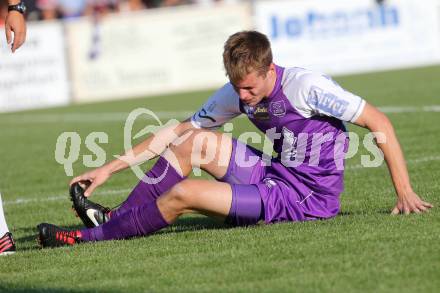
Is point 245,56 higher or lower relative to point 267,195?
higher

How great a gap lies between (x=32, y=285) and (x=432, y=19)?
63.6ft

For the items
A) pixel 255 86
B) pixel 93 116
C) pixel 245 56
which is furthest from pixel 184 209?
pixel 93 116

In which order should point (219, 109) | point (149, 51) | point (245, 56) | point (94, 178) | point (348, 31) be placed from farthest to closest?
A: point (348, 31) < point (149, 51) < point (219, 109) < point (94, 178) < point (245, 56)

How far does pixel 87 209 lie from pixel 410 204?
1945 millimetres

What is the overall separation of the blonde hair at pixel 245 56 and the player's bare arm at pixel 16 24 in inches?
48.4

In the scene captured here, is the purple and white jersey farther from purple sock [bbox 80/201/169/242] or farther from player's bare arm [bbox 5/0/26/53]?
player's bare arm [bbox 5/0/26/53]

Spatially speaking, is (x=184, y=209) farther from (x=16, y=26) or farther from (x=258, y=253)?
(x=16, y=26)

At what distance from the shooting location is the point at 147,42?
22047 millimetres

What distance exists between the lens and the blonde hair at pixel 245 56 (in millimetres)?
5664

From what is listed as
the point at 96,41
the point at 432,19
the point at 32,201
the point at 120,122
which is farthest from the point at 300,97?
the point at 432,19

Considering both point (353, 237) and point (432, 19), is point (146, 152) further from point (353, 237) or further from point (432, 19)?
point (432, 19)

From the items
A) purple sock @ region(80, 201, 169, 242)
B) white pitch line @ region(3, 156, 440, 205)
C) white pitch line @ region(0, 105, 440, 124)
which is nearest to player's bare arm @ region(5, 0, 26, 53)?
purple sock @ region(80, 201, 169, 242)

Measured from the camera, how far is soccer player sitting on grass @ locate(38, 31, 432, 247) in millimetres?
5770

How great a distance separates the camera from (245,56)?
5.67 meters
